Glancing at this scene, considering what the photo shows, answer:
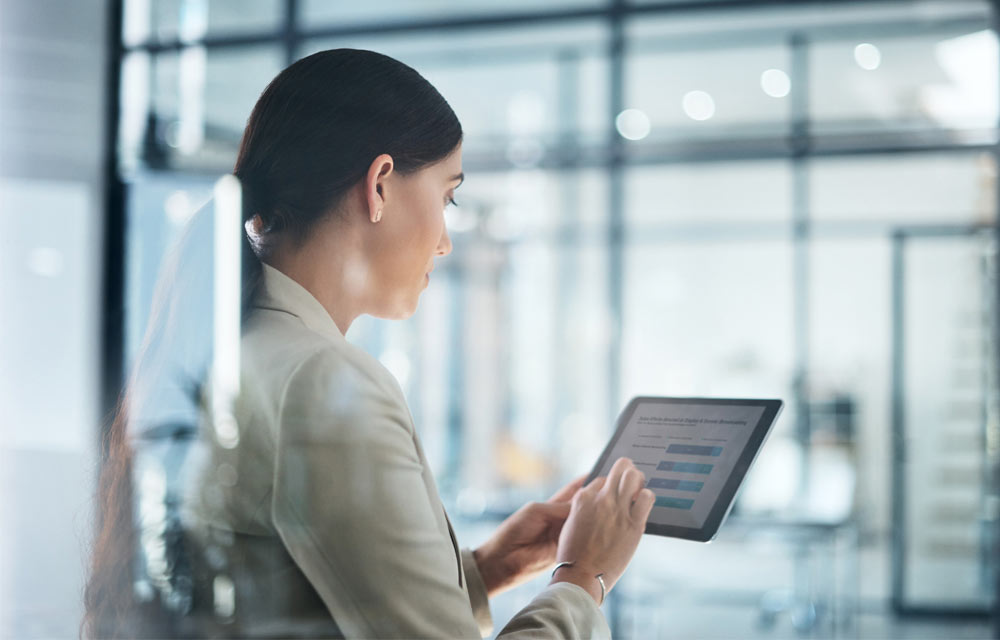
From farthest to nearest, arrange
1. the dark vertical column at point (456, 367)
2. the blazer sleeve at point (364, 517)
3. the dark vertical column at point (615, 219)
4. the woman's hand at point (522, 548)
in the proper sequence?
the dark vertical column at point (456, 367)
the dark vertical column at point (615, 219)
the woman's hand at point (522, 548)
the blazer sleeve at point (364, 517)

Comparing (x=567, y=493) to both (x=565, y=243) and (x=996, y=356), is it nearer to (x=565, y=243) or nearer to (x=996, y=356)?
(x=996, y=356)

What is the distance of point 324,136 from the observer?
0.88 meters

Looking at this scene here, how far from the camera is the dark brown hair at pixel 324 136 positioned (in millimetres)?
→ 889

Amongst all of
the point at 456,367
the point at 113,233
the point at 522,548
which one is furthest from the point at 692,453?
the point at 456,367

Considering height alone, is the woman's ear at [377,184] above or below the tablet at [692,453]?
above

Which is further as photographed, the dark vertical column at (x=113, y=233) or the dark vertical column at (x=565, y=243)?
the dark vertical column at (x=565, y=243)

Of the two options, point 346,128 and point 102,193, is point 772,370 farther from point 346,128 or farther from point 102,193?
point 346,128

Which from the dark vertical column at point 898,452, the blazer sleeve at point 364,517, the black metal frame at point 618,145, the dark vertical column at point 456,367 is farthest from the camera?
the dark vertical column at point 456,367

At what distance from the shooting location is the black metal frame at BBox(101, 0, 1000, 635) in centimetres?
373

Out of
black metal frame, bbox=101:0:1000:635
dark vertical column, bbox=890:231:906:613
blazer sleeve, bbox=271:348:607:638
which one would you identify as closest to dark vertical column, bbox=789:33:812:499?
black metal frame, bbox=101:0:1000:635

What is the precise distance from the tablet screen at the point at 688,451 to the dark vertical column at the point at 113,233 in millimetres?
2823

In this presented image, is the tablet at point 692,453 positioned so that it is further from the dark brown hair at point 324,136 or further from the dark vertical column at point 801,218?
the dark vertical column at point 801,218

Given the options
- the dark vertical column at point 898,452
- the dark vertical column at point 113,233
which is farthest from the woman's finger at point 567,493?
the dark vertical column at point 898,452

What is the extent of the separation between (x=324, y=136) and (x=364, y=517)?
33cm
